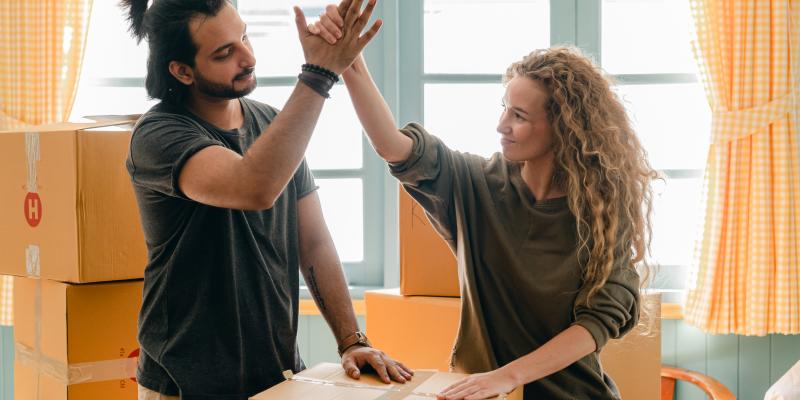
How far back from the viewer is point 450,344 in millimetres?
2219

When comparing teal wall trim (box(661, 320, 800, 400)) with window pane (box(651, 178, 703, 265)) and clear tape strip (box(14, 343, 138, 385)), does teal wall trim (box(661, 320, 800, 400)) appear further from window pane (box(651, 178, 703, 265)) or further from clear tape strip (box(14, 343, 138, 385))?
clear tape strip (box(14, 343, 138, 385))

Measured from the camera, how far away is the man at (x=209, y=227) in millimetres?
1431

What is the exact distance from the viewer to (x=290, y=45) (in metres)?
3.29

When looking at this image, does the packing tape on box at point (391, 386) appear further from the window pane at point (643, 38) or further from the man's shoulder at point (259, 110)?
the window pane at point (643, 38)

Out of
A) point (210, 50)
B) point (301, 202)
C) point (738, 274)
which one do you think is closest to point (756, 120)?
point (738, 274)

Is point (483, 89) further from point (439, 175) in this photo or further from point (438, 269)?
point (439, 175)

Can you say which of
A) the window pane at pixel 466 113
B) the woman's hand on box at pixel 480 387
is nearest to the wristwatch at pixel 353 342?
the woman's hand on box at pixel 480 387

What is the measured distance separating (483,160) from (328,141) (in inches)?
61.9

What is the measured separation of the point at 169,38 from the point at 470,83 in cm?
181

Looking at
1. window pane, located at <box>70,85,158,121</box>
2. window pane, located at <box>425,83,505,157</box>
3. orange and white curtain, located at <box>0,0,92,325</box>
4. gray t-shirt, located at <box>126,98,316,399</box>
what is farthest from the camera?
window pane, located at <box>70,85,158,121</box>

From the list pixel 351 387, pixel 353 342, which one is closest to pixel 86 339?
pixel 353 342

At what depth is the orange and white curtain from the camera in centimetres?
312

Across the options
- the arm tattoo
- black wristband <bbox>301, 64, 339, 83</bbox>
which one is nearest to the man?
black wristband <bbox>301, 64, 339, 83</bbox>

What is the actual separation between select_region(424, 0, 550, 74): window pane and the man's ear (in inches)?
69.3
